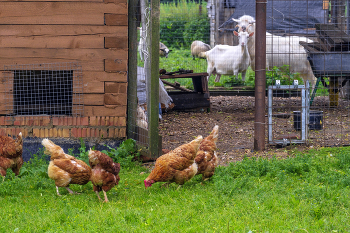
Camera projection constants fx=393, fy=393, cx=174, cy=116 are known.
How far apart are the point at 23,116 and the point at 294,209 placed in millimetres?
4256

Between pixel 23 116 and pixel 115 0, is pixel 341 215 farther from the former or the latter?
pixel 23 116

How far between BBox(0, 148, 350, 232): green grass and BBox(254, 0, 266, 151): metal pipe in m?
1.04

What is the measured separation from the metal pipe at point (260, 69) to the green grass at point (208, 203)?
3.41ft

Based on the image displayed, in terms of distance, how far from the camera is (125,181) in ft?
16.0

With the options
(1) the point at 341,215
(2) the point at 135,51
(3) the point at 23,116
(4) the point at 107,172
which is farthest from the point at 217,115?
(1) the point at 341,215

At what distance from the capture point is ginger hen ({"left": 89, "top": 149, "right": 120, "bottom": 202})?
4184 millimetres

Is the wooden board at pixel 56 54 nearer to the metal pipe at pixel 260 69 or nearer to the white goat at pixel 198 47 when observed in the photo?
the metal pipe at pixel 260 69

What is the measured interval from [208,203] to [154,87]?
2.26m

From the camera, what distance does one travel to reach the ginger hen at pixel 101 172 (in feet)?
13.7

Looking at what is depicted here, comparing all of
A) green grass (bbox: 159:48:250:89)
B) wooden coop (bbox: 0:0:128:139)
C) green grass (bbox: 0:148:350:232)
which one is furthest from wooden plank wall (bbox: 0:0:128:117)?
green grass (bbox: 159:48:250:89)

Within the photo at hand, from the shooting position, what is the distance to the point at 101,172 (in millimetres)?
4207

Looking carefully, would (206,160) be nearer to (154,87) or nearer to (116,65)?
(154,87)

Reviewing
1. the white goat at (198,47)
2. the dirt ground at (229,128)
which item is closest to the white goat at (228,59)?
the dirt ground at (229,128)

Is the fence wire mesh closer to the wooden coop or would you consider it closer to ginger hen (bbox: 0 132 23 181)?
the wooden coop
